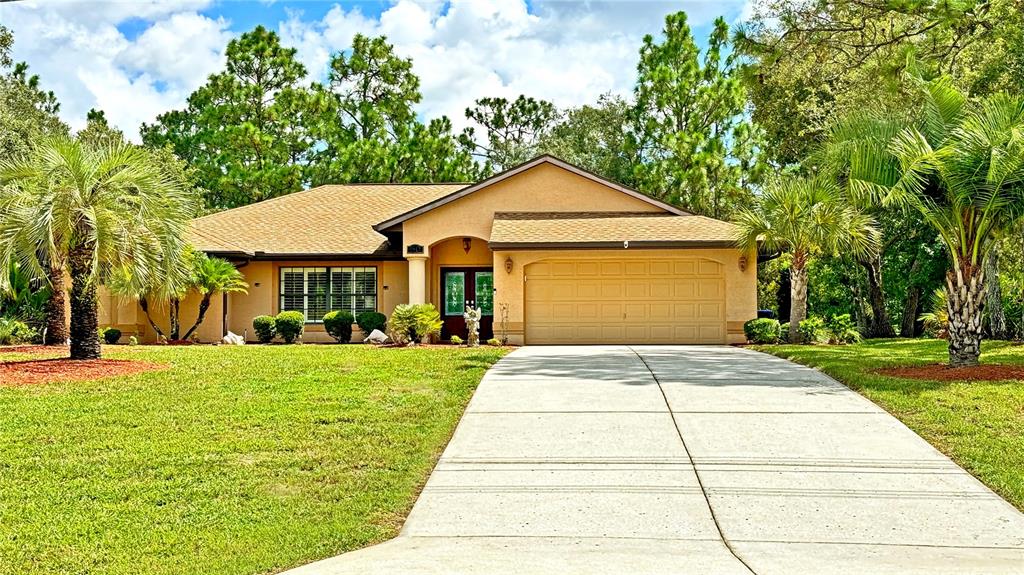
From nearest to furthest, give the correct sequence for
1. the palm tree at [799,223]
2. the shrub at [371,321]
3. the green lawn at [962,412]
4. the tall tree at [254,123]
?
the green lawn at [962,412], the palm tree at [799,223], the shrub at [371,321], the tall tree at [254,123]

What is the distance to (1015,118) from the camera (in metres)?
12.7

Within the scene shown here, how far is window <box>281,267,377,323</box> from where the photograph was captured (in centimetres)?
2331

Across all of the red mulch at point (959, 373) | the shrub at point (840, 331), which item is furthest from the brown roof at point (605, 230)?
the red mulch at point (959, 373)

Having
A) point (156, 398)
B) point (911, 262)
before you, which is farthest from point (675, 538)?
point (911, 262)

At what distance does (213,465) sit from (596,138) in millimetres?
39429

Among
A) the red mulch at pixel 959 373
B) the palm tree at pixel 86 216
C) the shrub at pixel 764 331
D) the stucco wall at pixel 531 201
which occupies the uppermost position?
the stucco wall at pixel 531 201

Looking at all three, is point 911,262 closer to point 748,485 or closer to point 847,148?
point 847,148

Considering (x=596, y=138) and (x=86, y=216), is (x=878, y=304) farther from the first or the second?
(x=86, y=216)

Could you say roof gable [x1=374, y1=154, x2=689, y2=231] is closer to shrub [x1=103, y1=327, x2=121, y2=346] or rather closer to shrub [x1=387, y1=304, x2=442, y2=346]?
shrub [x1=387, y1=304, x2=442, y2=346]

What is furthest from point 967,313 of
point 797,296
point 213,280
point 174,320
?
point 174,320

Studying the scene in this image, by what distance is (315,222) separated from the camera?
25031mm

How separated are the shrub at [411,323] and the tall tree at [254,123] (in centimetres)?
2217

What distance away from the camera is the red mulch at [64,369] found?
40.3ft

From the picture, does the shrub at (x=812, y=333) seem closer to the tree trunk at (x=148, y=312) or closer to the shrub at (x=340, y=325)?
the shrub at (x=340, y=325)
